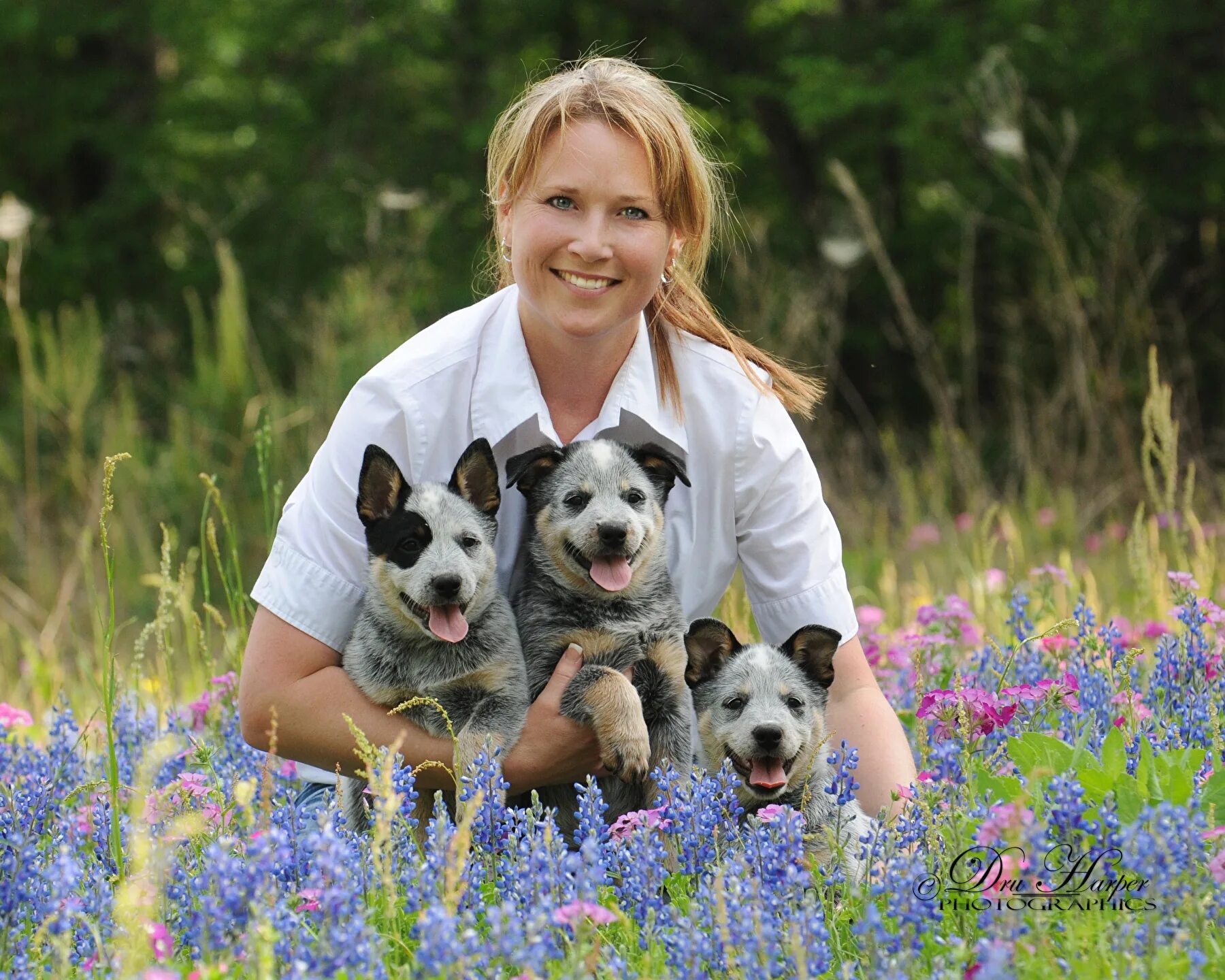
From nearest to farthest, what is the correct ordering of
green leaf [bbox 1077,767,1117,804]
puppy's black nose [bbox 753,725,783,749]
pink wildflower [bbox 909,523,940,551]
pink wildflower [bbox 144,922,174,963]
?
pink wildflower [bbox 144,922,174,963]
green leaf [bbox 1077,767,1117,804]
puppy's black nose [bbox 753,725,783,749]
pink wildflower [bbox 909,523,940,551]

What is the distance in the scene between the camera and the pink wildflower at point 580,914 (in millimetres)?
2148

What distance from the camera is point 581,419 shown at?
13.9ft

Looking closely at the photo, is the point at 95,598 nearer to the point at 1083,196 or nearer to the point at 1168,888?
the point at 1168,888

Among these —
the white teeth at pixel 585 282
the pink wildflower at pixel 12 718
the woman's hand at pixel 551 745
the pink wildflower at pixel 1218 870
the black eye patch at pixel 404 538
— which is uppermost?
the white teeth at pixel 585 282

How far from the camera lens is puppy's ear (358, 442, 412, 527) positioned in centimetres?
359

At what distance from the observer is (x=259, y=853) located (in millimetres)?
2174

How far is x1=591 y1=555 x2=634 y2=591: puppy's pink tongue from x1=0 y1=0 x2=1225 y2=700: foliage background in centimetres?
318

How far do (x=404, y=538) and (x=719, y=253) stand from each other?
575 centimetres

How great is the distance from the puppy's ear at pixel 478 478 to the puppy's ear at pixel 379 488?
0.45 ft

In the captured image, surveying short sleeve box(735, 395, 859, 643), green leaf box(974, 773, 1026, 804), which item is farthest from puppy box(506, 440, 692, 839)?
green leaf box(974, 773, 1026, 804)

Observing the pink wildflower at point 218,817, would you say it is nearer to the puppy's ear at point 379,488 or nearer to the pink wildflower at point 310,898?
the pink wildflower at point 310,898

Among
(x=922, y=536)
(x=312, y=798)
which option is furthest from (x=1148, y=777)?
(x=922, y=536)

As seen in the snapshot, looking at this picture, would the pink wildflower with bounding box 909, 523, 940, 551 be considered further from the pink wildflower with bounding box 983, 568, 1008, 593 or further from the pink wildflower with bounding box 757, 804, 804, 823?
the pink wildflower with bounding box 757, 804, 804, 823

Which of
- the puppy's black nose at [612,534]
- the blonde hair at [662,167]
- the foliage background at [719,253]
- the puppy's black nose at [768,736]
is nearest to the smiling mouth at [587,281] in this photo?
the blonde hair at [662,167]
